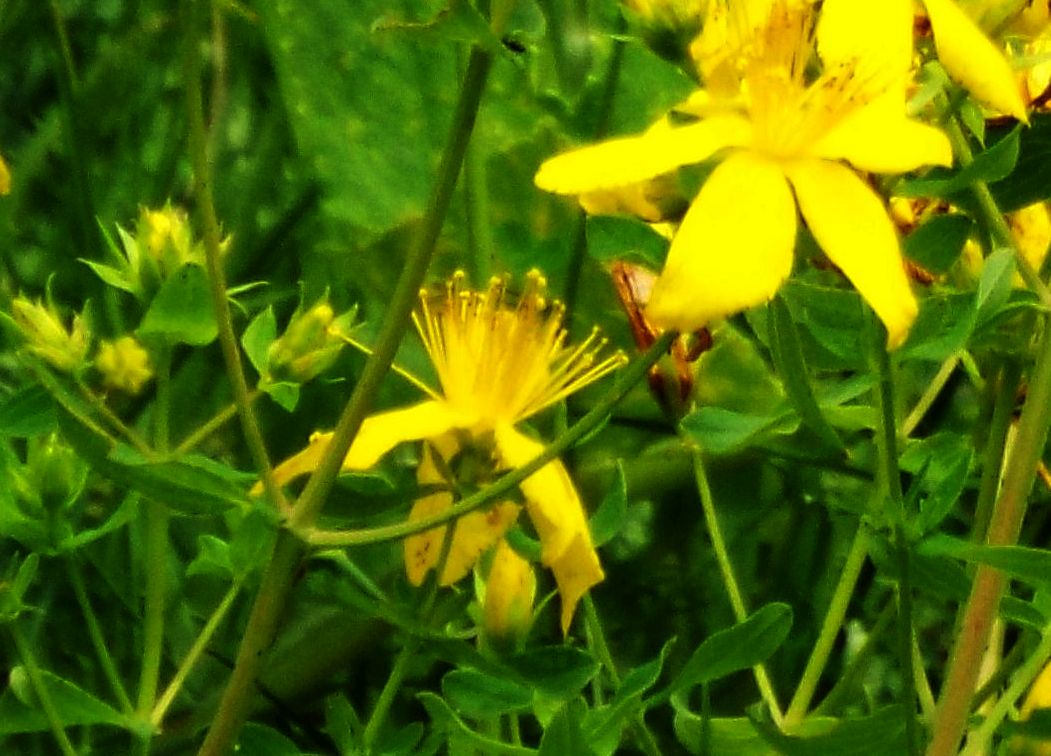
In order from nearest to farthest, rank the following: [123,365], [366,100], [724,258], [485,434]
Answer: [724,258] < [485,434] < [123,365] < [366,100]

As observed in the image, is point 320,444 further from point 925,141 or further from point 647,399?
point 647,399

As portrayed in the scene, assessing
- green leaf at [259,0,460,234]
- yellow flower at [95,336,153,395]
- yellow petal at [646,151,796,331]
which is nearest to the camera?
yellow petal at [646,151,796,331]

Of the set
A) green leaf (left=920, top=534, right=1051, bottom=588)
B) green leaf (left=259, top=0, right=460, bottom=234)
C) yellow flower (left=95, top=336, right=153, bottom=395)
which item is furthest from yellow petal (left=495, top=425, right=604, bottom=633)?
green leaf (left=259, top=0, right=460, bottom=234)

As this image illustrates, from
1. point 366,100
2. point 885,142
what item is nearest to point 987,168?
point 885,142

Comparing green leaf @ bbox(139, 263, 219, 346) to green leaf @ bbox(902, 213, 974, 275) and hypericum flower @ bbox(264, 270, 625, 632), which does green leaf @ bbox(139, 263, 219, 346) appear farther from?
green leaf @ bbox(902, 213, 974, 275)

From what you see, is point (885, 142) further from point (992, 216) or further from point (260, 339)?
point (260, 339)

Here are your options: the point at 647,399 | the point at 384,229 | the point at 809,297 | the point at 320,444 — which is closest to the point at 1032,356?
the point at 809,297
